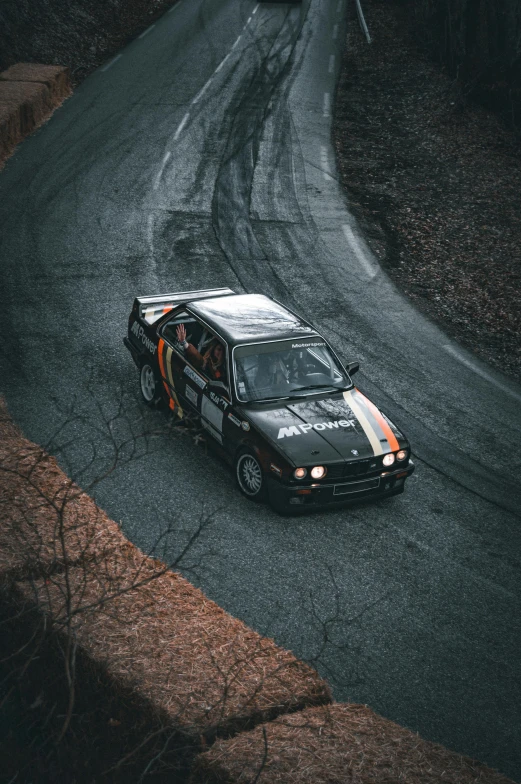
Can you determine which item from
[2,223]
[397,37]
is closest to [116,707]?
[2,223]

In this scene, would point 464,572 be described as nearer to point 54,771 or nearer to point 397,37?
point 54,771

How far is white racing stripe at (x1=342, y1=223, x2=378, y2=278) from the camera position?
1574 centimetres

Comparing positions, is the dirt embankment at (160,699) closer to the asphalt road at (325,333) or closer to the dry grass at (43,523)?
the dry grass at (43,523)

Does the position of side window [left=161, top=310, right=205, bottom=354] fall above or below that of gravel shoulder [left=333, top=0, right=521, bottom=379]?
above

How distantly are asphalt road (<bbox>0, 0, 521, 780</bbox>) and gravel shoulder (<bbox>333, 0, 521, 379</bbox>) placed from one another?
64 centimetres

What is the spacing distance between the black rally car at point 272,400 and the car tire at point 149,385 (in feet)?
0.04

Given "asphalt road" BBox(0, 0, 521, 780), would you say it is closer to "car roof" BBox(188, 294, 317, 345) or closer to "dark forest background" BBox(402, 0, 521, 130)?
"car roof" BBox(188, 294, 317, 345)

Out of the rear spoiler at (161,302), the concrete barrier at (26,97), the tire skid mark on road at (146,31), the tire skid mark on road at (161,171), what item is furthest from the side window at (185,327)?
the tire skid mark on road at (146,31)

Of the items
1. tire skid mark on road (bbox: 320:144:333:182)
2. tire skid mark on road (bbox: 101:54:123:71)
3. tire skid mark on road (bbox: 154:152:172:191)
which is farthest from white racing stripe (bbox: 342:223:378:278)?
tire skid mark on road (bbox: 101:54:123:71)

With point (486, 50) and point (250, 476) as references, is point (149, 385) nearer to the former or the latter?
point (250, 476)

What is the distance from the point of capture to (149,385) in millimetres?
10445

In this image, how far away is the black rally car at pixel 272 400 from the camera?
27.1 ft

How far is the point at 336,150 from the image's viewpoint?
21250mm

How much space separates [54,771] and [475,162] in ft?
60.6
